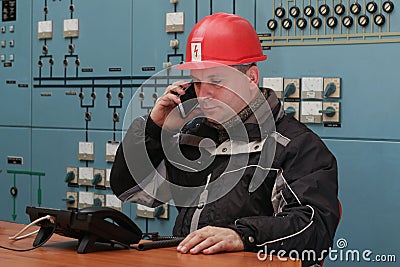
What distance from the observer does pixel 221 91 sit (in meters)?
2.51

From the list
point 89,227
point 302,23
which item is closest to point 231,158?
point 89,227

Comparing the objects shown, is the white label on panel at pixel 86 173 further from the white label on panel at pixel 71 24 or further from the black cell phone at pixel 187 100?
the black cell phone at pixel 187 100

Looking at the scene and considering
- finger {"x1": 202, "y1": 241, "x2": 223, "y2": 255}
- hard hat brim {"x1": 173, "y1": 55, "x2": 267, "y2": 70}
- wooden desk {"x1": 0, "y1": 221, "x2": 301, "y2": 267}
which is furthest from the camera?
hard hat brim {"x1": 173, "y1": 55, "x2": 267, "y2": 70}

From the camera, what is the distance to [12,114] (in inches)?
208

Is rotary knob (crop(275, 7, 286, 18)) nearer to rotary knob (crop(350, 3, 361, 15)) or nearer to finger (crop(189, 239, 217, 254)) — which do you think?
rotary knob (crop(350, 3, 361, 15))

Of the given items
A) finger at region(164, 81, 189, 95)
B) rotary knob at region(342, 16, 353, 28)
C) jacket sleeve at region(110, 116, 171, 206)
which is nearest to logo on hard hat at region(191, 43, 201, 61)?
finger at region(164, 81, 189, 95)

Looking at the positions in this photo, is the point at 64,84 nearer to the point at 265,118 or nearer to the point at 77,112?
the point at 77,112

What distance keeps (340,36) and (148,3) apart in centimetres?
131

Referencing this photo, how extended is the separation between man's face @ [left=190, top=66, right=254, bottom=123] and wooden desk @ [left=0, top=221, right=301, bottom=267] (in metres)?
0.62

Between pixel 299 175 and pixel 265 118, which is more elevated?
pixel 265 118

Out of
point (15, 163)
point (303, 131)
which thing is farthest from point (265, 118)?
point (15, 163)

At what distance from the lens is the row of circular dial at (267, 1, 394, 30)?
11.7 ft

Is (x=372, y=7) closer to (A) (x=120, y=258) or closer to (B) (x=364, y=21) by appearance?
(B) (x=364, y=21)

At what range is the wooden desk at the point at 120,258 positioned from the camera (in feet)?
6.10
